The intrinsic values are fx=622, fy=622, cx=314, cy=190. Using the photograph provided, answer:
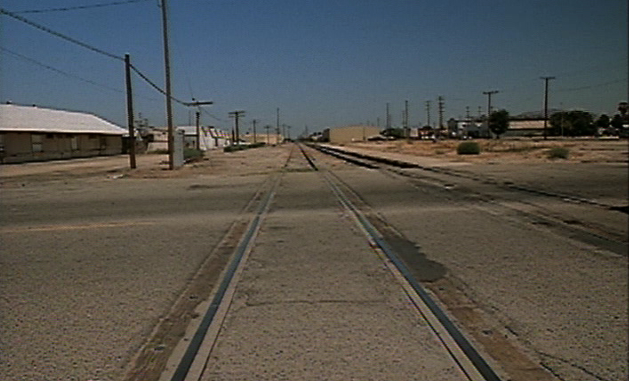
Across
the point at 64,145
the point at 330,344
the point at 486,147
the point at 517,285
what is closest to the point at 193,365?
the point at 330,344

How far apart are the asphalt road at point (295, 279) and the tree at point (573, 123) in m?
0.90

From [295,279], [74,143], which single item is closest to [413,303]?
[295,279]

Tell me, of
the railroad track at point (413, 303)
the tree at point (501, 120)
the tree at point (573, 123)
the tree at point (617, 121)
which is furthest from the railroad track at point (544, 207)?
the tree at point (501, 120)

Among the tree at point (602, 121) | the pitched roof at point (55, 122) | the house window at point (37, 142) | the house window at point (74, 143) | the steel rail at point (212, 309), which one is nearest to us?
the tree at point (602, 121)

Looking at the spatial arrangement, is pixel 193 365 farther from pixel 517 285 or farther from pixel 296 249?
pixel 296 249

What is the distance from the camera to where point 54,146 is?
179 feet

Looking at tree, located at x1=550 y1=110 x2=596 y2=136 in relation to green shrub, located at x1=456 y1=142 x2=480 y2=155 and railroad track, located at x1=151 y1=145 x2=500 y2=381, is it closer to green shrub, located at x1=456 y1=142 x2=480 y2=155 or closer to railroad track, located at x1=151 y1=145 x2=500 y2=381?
railroad track, located at x1=151 y1=145 x2=500 y2=381

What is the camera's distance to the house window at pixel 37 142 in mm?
49719

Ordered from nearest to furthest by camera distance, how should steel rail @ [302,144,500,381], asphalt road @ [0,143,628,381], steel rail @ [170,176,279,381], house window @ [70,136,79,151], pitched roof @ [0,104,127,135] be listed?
steel rail @ [302,144,500,381], steel rail @ [170,176,279,381], asphalt road @ [0,143,628,381], pitched roof @ [0,104,127,135], house window @ [70,136,79,151]

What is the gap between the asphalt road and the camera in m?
4.25

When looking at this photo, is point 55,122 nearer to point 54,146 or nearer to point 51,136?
point 51,136

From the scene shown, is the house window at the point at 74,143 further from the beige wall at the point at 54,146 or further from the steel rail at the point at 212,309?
the steel rail at the point at 212,309

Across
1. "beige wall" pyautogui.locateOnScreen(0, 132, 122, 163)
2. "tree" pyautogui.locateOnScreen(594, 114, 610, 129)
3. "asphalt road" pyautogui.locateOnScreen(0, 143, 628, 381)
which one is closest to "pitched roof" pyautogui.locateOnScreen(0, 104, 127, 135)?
"beige wall" pyautogui.locateOnScreen(0, 132, 122, 163)

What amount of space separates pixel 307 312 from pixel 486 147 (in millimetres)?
47539
